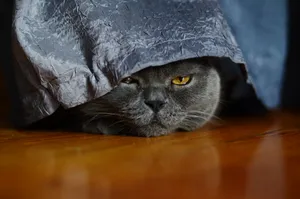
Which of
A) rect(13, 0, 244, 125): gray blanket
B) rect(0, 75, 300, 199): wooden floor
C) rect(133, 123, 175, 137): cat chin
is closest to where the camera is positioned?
rect(0, 75, 300, 199): wooden floor

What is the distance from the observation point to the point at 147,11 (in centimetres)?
144

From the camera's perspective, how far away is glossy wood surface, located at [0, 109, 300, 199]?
3.44 ft

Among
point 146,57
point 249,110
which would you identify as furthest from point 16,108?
point 249,110

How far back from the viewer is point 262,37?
177 centimetres

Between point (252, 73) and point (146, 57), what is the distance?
496mm

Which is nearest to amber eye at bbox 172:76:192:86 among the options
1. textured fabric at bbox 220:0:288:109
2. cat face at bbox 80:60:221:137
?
cat face at bbox 80:60:221:137

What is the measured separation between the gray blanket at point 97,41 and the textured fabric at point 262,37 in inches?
10.4

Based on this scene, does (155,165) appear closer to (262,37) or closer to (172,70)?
(172,70)

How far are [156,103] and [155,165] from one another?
0.27 m

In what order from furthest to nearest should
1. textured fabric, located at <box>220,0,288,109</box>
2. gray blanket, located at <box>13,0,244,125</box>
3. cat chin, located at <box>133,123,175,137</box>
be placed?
textured fabric, located at <box>220,0,288,109</box>
cat chin, located at <box>133,123,175,137</box>
gray blanket, located at <box>13,0,244,125</box>

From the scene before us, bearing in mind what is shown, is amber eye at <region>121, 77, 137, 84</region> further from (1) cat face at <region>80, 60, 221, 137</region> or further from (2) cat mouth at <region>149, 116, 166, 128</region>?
(2) cat mouth at <region>149, 116, 166, 128</region>

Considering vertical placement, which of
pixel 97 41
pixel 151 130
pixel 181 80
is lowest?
pixel 151 130

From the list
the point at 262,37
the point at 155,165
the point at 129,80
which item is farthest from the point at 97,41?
the point at 262,37

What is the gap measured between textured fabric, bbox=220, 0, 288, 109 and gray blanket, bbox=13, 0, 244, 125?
0.87ft
